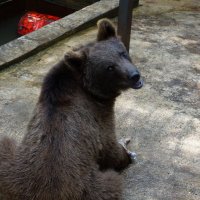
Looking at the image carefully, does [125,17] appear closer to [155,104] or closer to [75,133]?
[155,104]

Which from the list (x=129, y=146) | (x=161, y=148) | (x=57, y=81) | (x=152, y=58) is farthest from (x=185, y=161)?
(x=152, y=58)

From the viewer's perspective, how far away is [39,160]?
3.28 meters

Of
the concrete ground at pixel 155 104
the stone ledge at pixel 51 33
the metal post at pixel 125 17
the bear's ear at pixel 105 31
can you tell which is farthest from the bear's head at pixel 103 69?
the stone ledge at pixel 51 33

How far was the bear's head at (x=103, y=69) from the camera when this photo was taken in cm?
356

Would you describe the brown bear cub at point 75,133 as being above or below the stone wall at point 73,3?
above

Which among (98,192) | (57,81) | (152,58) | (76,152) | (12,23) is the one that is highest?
(57,81)

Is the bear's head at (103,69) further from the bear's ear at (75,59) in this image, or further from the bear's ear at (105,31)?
the bear's ear at (105,31)

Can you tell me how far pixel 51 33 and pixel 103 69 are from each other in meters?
2.99

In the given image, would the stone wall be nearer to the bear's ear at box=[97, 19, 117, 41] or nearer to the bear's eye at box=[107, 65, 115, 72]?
the bear's ear at box=[97, 19, 117, 41]

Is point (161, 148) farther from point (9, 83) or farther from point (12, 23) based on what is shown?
point (12, 23)

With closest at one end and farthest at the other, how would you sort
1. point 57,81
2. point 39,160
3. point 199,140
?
point 39,160
point 57,81
point 199,140

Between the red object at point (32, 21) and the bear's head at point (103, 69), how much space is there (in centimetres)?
486


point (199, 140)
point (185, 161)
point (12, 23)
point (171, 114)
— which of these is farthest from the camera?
point (12, 23)

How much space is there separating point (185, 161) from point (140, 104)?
1.01m
